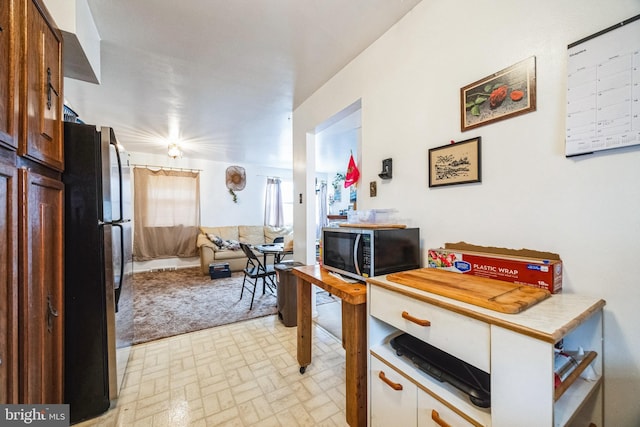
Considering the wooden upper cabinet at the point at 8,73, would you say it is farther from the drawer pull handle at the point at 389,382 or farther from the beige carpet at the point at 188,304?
the beige carpet at the point at 188,304

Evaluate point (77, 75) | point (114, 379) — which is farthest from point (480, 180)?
point (77, 75)

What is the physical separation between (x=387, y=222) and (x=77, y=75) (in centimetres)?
233

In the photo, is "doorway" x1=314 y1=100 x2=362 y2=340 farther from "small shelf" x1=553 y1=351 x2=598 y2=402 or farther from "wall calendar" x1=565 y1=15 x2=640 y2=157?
"small shelf" x1=553 y1=351 x2=598 y2=402

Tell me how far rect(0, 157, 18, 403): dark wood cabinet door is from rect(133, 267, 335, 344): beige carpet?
1.72 metres

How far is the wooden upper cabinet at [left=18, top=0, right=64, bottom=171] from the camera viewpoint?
94 cm

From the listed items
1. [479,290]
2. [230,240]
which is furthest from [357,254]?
[230,240]

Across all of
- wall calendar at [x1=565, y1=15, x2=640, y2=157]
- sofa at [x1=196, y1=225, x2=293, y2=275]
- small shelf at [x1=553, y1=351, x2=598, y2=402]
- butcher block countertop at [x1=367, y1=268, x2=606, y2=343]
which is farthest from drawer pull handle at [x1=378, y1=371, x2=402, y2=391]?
sofa at [x1=196, y1=225, x2=293, y2=275]

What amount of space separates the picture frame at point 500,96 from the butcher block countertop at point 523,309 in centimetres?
75

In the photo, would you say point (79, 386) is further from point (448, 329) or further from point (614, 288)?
point (614, 288)

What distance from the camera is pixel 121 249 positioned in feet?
5.65

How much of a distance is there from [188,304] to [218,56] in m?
2.92

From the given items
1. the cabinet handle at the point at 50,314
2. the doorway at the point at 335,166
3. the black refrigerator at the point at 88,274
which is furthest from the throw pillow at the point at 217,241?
the cabinet handle at the point at 50,314

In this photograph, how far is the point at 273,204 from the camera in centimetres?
638

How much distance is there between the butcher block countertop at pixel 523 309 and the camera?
66 centimetres
